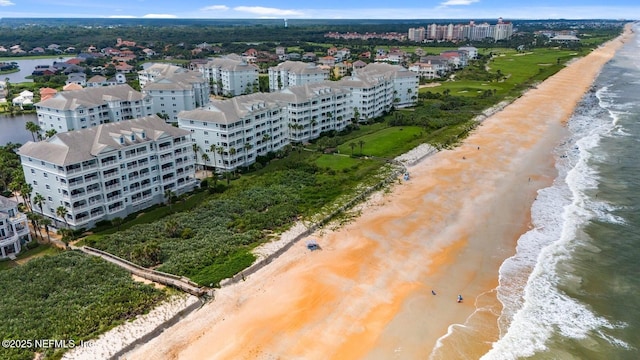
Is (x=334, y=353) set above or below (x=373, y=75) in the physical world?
below

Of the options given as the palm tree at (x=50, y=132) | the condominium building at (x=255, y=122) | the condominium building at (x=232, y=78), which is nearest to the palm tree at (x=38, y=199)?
the condominium building at (x=255, y=122)

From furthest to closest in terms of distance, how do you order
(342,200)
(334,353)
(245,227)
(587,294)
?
(342,200) → (245,227) → (587,294) → (334,353)

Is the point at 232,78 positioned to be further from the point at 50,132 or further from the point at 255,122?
the point at 255,122

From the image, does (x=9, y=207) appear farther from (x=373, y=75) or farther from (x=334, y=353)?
(x=373, y=75)

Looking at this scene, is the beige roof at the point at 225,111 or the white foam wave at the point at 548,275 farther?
the beige roof at the point at 225,111

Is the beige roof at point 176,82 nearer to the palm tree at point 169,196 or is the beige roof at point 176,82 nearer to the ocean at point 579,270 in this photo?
the palm tree at point 169,196

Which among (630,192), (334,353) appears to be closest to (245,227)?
(334,353)

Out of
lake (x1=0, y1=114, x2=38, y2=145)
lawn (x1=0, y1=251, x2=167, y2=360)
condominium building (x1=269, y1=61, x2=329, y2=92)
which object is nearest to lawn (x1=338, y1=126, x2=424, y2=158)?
condominium building (x1=269, y1=61, x2=329, y2=92)
